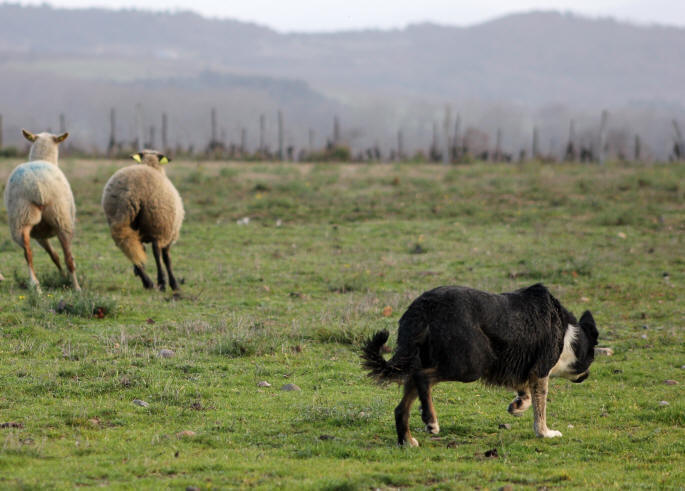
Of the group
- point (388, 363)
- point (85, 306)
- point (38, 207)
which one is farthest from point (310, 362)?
point (38, 207)

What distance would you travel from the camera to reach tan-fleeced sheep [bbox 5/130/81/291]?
460 inches

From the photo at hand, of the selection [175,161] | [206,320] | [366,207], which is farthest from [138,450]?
[175,161]

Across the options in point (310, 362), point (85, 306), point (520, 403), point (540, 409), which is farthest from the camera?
point (85, 306)

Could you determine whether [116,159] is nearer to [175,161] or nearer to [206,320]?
[175,161]

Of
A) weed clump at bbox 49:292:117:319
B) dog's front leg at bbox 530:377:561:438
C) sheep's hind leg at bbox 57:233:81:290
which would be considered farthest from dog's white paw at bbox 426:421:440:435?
sheep's hind leg at bbox 57:233:81:290

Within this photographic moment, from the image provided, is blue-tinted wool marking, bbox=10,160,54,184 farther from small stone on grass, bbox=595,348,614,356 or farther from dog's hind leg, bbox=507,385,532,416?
small stone on grass, bbox=595,348,614,356

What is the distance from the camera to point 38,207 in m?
11.8

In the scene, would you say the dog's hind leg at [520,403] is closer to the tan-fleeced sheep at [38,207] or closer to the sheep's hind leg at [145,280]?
the tan-fleeced sheep at [38,207]

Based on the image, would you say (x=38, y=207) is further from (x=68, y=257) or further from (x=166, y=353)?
(x=166, y=353)

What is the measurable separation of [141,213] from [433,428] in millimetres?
8002

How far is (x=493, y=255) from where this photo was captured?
1669 centimetres

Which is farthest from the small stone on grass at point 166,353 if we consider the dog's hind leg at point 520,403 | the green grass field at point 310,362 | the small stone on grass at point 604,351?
the small stone on grass at point 604,351

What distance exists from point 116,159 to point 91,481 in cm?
2858

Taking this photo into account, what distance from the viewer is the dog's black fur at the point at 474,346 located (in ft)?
20.4
